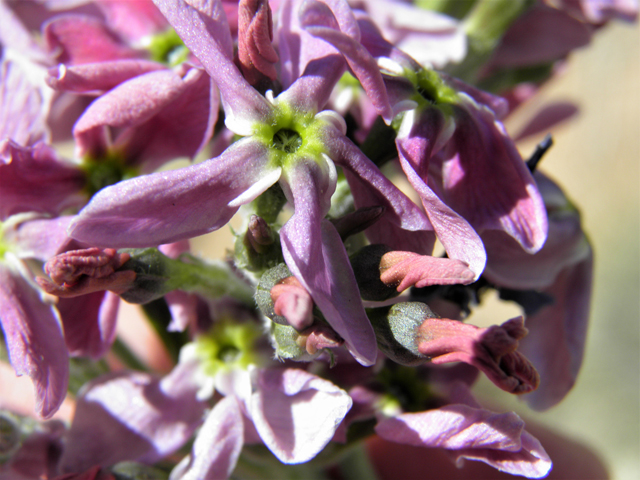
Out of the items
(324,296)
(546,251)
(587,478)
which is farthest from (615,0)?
(587,478)

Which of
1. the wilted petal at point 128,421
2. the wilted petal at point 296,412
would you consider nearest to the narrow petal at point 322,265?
the wilted petal at point 296,412

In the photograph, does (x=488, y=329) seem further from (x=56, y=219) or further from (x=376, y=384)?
(x=56, y=219)

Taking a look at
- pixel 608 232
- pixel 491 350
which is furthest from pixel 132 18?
pixel 608 232

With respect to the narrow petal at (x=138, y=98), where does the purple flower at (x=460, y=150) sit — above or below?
above

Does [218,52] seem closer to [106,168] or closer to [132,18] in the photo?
[106,168]

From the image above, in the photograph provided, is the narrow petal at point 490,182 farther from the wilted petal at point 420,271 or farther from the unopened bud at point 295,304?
the unopened bud at point 295,304

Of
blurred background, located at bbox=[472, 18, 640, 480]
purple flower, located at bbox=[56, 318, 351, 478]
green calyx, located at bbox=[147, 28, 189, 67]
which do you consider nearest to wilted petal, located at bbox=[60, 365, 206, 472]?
purple flower, located at bbox=[56, 318, 351, 478]

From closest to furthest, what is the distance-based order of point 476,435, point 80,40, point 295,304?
point 295,304 → point 476,435 → point 80,40
